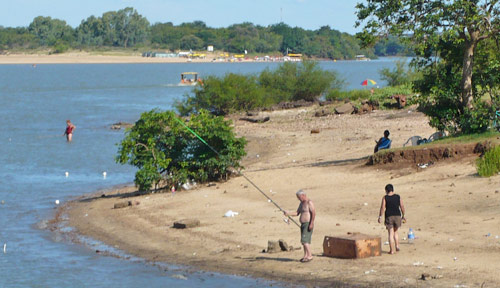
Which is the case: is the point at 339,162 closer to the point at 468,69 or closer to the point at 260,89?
the point at 468,69

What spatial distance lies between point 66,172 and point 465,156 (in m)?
16.6

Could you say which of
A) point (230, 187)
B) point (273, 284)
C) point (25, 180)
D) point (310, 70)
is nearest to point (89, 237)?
point (230, 187)

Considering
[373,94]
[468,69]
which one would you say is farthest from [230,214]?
[373,94]

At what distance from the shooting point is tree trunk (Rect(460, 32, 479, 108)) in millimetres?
23578

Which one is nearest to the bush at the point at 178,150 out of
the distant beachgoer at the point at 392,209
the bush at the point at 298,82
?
the distant beachgoer at the point at 392,209

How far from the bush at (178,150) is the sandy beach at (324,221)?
22.1 inches

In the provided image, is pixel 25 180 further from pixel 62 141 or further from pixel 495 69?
pixel 495 69

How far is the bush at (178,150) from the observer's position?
24.9 meters

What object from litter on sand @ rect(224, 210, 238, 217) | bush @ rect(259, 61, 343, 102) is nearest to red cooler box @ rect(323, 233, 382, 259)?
litter on sand @ rect(224, 210, 238, 217)

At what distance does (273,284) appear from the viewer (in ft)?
48.4

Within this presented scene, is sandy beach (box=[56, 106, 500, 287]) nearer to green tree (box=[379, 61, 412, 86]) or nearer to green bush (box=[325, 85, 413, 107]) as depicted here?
Answer: green bush (box=[325, 85, 413, 107])

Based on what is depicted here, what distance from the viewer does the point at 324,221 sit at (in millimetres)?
18719

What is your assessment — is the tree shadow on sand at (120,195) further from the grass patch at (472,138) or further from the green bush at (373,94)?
the green bush at (373,94)

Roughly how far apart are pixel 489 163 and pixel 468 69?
4.31m
